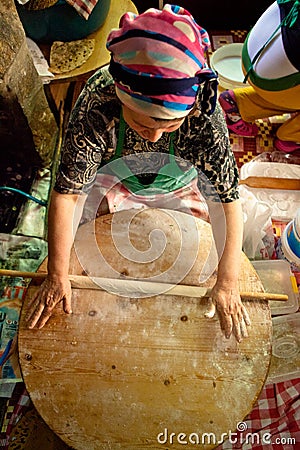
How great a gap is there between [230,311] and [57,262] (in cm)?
56

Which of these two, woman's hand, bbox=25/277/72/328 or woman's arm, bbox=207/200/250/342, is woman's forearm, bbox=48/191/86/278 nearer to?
woman's hand, bbox=25/277/72/328

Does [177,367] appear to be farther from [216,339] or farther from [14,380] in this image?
[14,380]

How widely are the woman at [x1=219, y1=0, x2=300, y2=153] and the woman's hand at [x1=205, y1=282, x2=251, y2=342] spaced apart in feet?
3.09

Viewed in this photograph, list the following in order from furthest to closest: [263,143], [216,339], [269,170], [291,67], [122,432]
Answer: [263,143] < [269,170] < [291,67] < [216,339] < [122,432]

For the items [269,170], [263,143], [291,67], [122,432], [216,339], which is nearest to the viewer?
[122,432]

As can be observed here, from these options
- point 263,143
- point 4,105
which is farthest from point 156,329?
point 263,143

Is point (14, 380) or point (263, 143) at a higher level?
point (263, 143)

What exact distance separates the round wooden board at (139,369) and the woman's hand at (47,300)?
0.03 m

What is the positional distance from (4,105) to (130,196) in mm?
633

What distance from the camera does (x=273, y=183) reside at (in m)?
2.32

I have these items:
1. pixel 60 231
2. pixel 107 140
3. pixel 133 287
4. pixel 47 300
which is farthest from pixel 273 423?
pixel 107 140

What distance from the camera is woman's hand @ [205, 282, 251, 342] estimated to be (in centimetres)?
141

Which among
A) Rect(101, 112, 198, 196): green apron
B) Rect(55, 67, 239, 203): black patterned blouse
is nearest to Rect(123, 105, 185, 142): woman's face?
Rect(55, 67, 239, 203): black patterned blouse

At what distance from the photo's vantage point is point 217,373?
1377 mm
